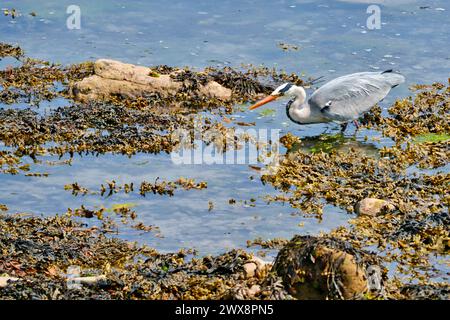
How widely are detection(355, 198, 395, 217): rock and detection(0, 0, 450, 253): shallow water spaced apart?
0.19m

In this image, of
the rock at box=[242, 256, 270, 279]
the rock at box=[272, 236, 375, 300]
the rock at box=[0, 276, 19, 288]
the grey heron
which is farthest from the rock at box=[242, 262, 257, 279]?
the grey heron

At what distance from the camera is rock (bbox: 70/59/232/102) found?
642 inches

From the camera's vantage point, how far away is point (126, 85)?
16359mm

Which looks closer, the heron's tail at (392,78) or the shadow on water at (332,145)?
the shadow on water at (332,145)

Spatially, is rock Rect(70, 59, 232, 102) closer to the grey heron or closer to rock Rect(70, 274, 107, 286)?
the grey heron

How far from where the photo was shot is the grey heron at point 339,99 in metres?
15.1

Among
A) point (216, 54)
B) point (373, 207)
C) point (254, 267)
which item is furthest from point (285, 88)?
point (254, 267)

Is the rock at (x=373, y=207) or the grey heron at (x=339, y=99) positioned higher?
the grey heron at (x=339, y=99)

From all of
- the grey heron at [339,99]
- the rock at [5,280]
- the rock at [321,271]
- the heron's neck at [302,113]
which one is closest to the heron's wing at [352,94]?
the grey heron at [339,99]

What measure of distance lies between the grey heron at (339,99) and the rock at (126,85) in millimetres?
1260

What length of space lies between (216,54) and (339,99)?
4151 millimetres

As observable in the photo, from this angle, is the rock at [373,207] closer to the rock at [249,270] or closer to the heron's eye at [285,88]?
the rock at [249,270]

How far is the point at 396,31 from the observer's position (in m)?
20.1
